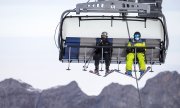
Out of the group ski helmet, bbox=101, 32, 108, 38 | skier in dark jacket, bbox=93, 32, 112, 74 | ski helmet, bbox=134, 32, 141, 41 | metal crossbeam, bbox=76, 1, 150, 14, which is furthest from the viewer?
ski helmet, bbox=101, 32, 108, 38

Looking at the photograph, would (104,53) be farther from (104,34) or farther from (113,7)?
(113,7)

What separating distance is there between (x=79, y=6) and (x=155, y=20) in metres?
3.55

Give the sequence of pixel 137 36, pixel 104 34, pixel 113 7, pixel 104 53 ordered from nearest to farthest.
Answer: pixel 113 7, pixel 104 53, pixel 137 36, pixel 104 34

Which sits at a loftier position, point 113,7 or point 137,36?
point 113,7

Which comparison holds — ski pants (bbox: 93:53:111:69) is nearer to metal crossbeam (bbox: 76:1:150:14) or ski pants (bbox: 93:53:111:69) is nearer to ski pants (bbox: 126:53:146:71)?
ski pants (bbox: 126:53:146:71)

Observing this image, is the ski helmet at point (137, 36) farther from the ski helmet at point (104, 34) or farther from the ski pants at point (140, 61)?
the ski helmet at point (104, 34)

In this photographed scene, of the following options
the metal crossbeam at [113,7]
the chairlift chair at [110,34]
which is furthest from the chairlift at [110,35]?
the metal crossbeam at [113,7]

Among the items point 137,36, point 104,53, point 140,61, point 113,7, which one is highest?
point 113,7

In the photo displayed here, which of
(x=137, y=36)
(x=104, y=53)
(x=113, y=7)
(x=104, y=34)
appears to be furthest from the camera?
(x=104, y=34)

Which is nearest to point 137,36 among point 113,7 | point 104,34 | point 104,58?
point 104,34

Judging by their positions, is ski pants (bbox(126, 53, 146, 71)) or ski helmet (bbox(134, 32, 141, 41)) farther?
ski helmet (bbox(134, 32, 141, 41))

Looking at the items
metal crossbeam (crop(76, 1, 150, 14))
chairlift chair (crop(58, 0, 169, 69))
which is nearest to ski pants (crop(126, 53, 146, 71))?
chairlift chair (crop(58, 0, 169, 69))

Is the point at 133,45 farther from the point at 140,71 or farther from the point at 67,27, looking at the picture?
the point at 67,27

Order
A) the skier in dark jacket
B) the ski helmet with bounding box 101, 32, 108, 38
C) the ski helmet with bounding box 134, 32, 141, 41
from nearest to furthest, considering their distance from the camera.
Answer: the skier in dark jacket → the ski helmet with bounding box 134, 32, 141, 41 → the ski helmet with bounding box 101, 32, 108, 38
